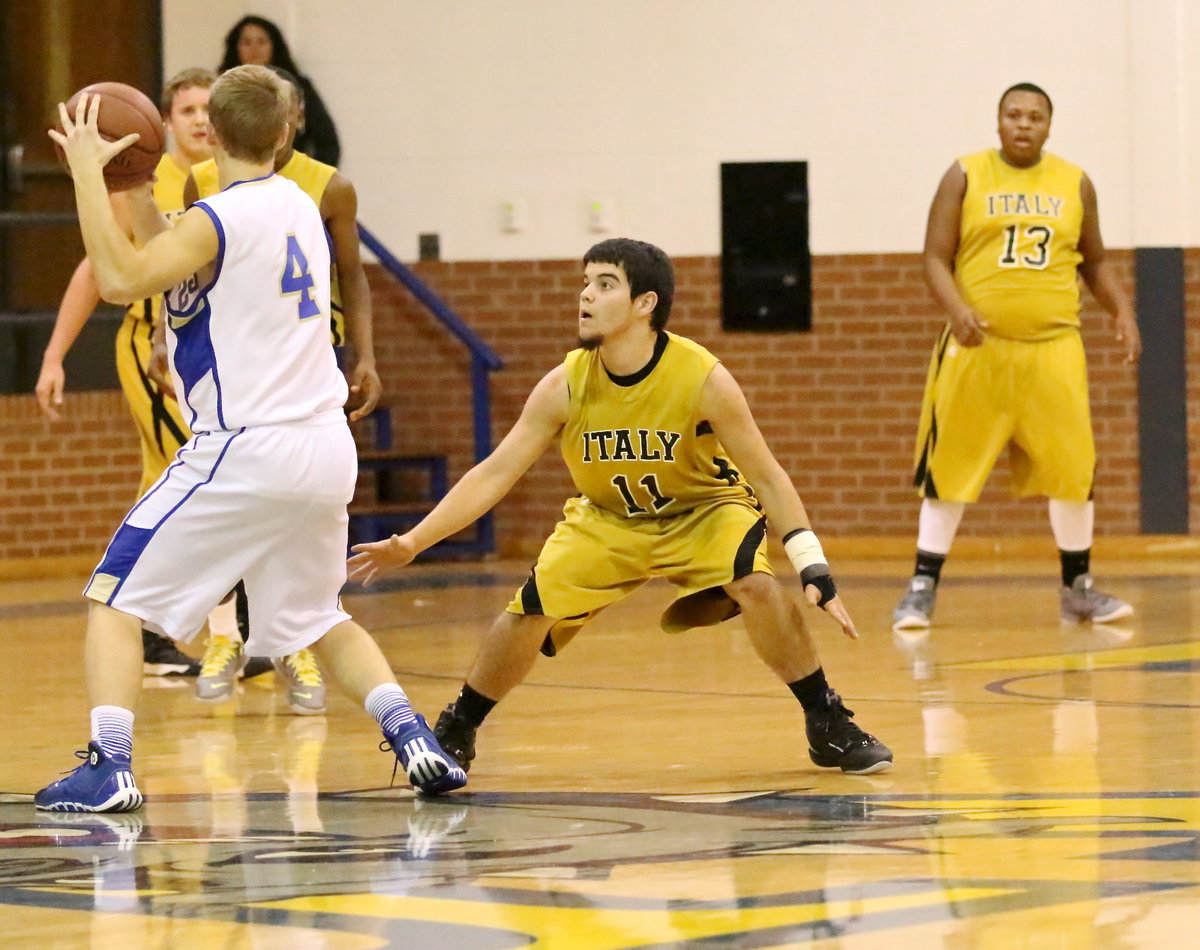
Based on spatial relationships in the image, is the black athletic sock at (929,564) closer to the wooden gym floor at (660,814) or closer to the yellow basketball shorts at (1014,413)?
the yellow basketball shorts at (1014,413)

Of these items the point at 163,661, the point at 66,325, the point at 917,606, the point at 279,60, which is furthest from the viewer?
the point at 279,60

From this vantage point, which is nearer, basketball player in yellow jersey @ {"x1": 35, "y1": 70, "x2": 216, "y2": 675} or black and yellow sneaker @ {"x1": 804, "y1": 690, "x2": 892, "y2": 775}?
black and yellow sneaker @ {"x1": 804, "y1": 690, "x2": 892, "y2": 775}

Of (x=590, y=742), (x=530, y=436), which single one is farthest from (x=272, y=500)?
(x=590, y=742)

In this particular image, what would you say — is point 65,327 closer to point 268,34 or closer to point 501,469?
point 501,469

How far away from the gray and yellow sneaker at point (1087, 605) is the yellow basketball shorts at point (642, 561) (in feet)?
11.7

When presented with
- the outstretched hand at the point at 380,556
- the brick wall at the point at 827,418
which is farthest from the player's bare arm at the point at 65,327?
the brick wall at the point at 827,418

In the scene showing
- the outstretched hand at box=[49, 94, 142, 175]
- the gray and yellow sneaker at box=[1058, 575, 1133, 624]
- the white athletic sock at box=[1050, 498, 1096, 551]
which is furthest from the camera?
the white athletic sock at box=[1050, 498, 1096, 551]

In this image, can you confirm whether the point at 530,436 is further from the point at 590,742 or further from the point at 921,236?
the point at 921,236

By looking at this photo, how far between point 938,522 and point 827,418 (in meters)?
2.89

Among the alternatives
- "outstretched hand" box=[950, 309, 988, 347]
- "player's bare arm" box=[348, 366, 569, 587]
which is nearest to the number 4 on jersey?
"player's bare arm" box=[348, 366, 569, 587]

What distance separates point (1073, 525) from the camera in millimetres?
8961

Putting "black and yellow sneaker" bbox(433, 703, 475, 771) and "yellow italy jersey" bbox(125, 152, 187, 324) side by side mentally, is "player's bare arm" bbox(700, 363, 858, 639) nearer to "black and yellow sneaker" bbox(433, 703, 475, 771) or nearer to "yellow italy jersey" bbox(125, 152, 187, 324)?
"black and yellow sneaker" bbox(433, 703, 475, 771)

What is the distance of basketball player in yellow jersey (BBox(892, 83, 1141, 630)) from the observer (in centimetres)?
878

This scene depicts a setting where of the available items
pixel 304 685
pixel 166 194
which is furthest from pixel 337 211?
pixel 304 685
